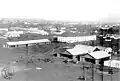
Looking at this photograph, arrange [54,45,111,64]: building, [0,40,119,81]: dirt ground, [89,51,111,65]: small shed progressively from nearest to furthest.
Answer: [0,40,119,81]: dirt ground → [89,51,111,65]: small shed → [54,45,111,64]: building

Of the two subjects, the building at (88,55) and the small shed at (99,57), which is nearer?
the small shed at (99,57)

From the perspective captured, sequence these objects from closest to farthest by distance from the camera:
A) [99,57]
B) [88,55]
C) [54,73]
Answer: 1. [54,73]
2. [99,57]
3. [88,55]

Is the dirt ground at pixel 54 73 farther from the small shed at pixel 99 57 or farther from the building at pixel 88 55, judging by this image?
the small shed at pixel 99 57

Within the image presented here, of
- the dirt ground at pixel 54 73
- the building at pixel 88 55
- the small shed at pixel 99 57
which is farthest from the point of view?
the building at pixel 88 55

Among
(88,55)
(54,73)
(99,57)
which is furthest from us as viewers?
(88,55)

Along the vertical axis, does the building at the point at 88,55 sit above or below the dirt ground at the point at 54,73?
above

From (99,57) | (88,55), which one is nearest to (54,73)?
(88,55)

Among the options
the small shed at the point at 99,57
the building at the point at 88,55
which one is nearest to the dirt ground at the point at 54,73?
the building at the point at 88,55

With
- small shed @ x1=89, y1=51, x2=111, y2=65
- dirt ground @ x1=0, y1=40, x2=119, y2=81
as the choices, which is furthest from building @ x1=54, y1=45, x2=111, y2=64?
dirt ground @ x1=0, y1=40, x2=119, y2=81

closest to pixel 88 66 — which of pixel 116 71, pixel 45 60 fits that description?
pixel 116 71

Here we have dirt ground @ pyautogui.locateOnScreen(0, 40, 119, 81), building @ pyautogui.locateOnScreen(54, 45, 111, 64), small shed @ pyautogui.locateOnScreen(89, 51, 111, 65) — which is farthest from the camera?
building @ pyautogui.locateOnScreen(54, 45, 111, 64)

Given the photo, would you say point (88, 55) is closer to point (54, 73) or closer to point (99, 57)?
point (99, 57)

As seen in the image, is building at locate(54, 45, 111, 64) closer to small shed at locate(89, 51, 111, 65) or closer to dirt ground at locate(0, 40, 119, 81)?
small shed at locate(89, 51, 111, 65)
